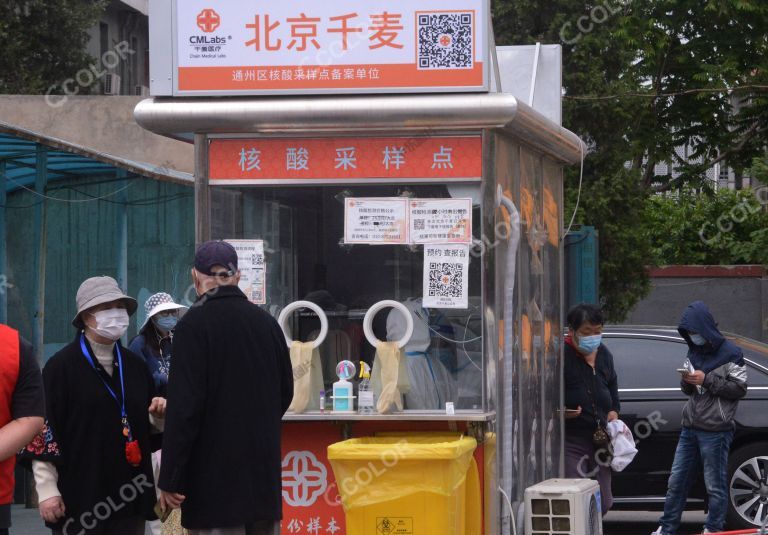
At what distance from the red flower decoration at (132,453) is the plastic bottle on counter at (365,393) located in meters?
1.56

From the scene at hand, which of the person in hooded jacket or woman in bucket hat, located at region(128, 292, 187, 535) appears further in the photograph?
the person in hooded jacket

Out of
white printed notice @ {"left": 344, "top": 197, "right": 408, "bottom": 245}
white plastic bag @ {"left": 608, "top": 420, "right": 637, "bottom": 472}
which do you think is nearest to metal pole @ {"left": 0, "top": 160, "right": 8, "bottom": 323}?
white printed notice @ {"left": 344, "top": 197, "right": 408, "bottom": 245}

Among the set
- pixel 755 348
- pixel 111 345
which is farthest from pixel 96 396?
pixel 755 348

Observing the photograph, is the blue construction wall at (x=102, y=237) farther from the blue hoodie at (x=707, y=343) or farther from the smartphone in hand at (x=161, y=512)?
the smartphone in hand at (x=161, y=512)

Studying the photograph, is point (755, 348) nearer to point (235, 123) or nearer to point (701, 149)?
point (235, 123)

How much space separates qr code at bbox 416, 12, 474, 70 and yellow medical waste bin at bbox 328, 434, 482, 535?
1.95 meters

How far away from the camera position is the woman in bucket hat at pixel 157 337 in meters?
7.91

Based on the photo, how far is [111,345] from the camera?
231 inches

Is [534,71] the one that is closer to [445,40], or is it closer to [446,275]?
[445,40]

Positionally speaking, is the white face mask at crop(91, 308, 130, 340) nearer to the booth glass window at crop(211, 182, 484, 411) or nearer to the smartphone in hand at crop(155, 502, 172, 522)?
the smartphone in hand at crop(155, 502, 172, 522)

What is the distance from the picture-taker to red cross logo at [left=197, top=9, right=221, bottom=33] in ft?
22.9

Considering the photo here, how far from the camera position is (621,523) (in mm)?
11438

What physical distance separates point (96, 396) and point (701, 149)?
13.0 metres

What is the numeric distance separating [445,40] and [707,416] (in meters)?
3.92
